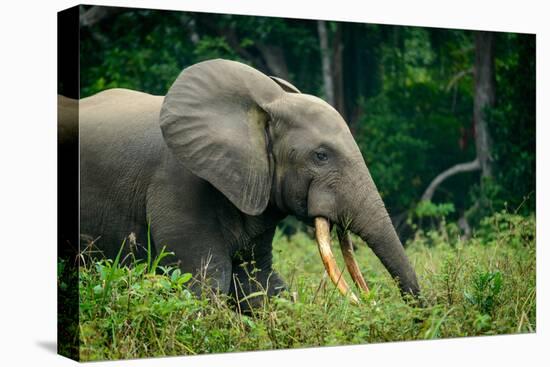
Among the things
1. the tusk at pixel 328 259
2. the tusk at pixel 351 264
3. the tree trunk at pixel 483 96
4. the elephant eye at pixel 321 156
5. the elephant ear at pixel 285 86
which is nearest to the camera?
the tusk at pixel 328 259

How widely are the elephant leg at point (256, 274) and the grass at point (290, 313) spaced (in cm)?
18

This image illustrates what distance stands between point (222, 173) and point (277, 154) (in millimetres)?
431

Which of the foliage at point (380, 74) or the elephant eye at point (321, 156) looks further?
the foliage at point (380, 74)

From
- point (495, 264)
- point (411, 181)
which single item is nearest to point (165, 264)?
point (495, 264)

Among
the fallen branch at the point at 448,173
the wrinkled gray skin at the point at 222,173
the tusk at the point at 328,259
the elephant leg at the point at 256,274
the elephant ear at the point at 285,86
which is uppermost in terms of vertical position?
the elephant ear at the point at 285,86

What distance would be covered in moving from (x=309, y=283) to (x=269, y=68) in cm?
616

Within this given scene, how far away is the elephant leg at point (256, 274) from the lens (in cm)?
816

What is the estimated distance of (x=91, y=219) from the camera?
7.85 m

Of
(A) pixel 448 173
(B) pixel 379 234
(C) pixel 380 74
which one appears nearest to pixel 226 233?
(B) pixel 379 234

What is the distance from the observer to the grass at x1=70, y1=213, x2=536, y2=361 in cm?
698

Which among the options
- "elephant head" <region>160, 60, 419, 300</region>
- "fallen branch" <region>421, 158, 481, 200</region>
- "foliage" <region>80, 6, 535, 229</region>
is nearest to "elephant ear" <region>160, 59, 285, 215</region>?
"elephant head" <region>160, 60, 419, 300</region>

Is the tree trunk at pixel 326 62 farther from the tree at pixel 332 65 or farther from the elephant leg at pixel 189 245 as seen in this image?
the elephant leg at pixel 189 245

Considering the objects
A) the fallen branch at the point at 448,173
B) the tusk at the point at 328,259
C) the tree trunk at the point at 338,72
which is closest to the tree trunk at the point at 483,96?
the fallen branch at the point at 448,173

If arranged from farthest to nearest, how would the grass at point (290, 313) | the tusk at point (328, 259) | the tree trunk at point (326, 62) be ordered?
the tree trunk at point (326, 62), the tusk at point (328, 259), the grass at point (290, 313)
